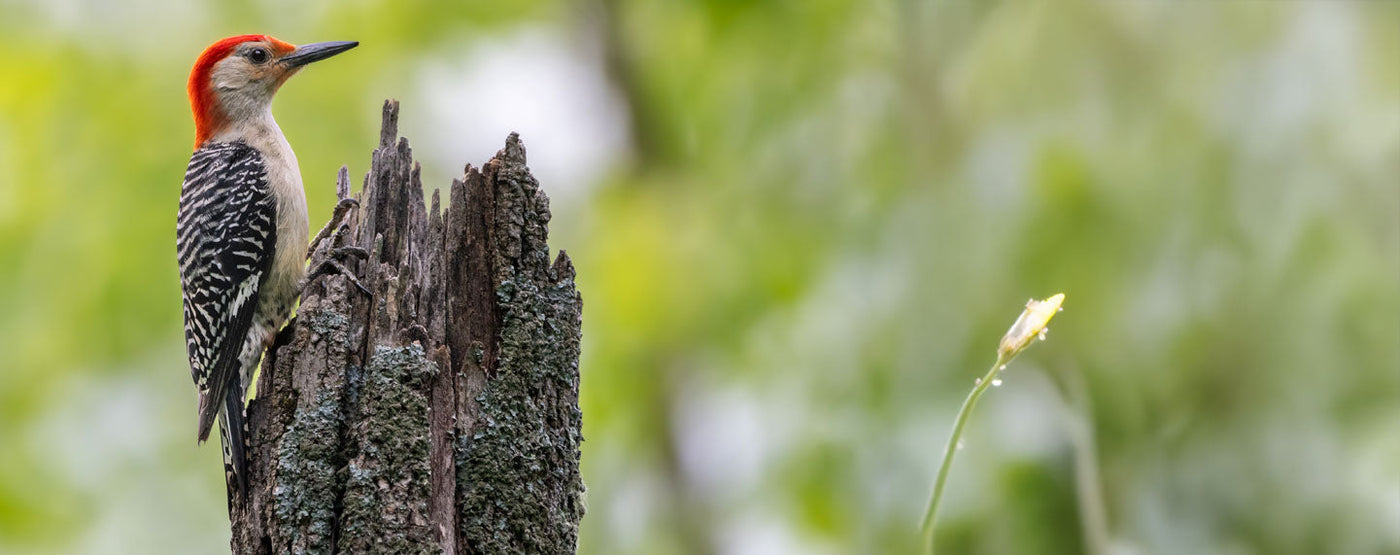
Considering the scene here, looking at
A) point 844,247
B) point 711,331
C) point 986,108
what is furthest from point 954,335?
point 711,331

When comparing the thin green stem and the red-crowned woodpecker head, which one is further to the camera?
the red-crowned woodpecker head

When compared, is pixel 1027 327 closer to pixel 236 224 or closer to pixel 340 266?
pixel 340 266

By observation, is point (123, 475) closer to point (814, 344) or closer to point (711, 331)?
point (711, 331)

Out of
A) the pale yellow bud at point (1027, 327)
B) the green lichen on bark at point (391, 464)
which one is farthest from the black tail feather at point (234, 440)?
the pale yellow bud at point (1027, 327)

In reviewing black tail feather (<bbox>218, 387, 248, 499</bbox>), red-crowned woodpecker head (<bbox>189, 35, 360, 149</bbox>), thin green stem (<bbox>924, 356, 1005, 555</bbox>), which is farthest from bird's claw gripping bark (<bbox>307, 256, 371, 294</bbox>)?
red-crowned woodpecker head (<bbox>189, 35, 360, 149</bbox>)

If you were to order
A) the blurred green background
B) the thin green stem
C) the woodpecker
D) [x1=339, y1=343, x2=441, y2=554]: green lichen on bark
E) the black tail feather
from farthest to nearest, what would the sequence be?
the woodpecker, the blurred green background, the black tail feather, [x1=339, y1=343, x2=441, y2=554]: green lichen on bark, the thin green stem

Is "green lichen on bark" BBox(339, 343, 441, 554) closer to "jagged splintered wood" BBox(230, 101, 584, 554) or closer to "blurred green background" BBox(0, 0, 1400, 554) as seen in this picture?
"jagged splintered wood" BBox(230, 101, 584, 554)
